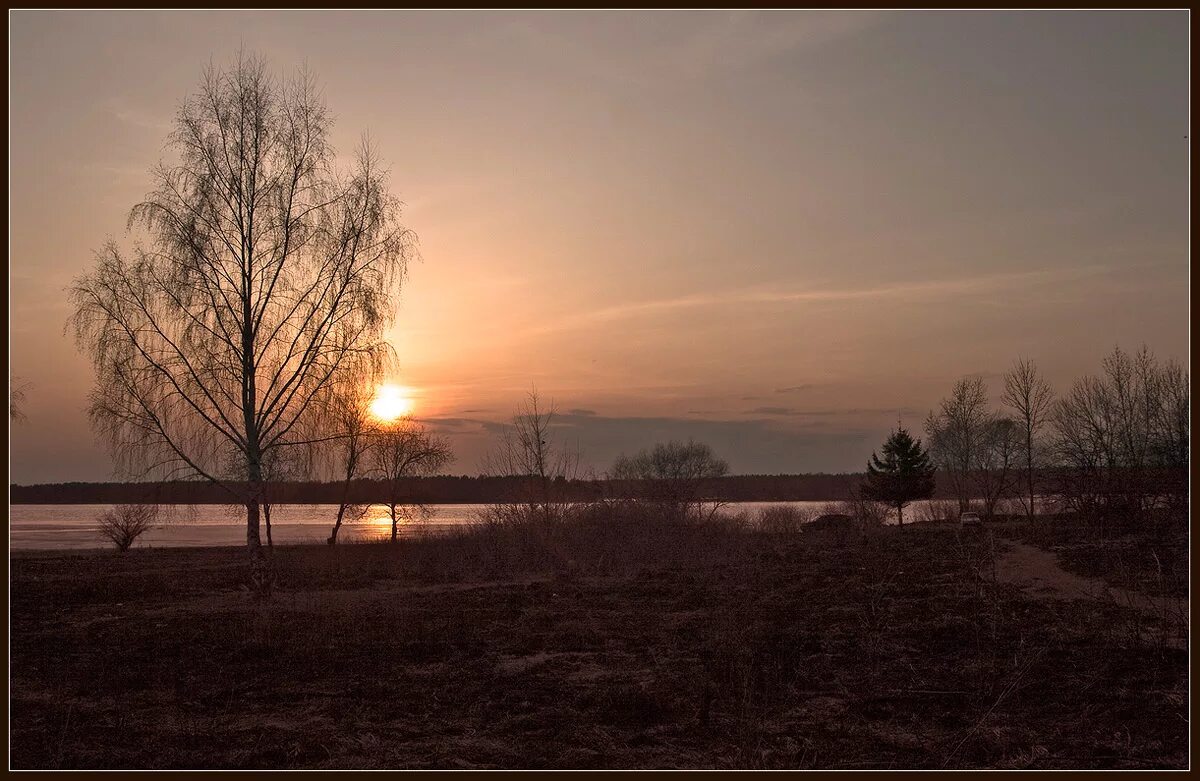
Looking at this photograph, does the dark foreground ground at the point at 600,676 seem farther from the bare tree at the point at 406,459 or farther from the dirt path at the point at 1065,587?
the bare tree at the point at 406,459

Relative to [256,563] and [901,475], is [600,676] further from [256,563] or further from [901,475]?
[901,475]

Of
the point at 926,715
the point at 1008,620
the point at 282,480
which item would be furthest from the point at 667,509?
the point at 926,715

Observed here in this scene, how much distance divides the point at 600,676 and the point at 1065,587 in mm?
11251

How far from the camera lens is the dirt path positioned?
13.3m

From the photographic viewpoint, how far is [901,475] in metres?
44.7

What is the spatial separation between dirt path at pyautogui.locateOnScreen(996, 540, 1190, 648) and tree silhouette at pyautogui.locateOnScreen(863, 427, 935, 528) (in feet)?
65.4

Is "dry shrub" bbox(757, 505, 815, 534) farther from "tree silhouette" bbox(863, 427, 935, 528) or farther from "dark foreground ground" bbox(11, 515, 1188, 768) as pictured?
"dark foreground ground" bbox(11, 515, 1188, 768)

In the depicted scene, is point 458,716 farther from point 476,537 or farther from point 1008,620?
point 476,537

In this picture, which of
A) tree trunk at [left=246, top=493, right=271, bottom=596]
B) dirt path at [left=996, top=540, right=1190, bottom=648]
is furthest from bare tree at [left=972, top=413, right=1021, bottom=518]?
tree trunk at [left=246, top=493, right=271, bottom=596]

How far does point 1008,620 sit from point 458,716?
9.62 meters

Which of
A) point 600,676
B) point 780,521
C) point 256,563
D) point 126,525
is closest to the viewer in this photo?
point 600,676

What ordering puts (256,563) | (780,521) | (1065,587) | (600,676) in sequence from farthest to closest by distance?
(780,521) < (256,563) < (1065,587) < (600,676)

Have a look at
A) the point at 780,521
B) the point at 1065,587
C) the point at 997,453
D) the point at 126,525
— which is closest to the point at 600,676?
the point at 1065,587

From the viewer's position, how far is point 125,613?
1716 cm
